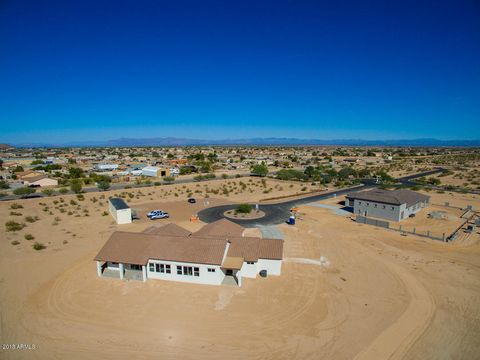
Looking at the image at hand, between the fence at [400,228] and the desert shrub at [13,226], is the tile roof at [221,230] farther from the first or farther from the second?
the desert shrub at [13,226]

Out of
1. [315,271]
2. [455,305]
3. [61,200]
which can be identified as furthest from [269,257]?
[61,200]

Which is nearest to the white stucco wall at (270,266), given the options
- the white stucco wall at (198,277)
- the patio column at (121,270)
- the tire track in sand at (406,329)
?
the white stucco wall at (198,277)

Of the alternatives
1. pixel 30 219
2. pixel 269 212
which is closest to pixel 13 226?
pixel 30 219

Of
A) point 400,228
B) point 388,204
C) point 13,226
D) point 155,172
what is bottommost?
point 400,228

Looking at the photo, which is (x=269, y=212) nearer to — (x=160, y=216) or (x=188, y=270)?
(x=160, y=216)

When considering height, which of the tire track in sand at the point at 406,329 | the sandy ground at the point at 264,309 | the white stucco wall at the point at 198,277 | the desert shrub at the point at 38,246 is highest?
the white stucco wall at the point at 198,277
